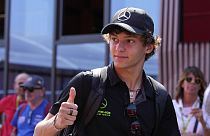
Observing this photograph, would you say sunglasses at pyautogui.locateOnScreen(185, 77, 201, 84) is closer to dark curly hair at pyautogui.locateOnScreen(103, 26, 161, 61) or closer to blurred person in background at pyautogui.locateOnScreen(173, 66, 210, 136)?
blurred person in background at pyautogui.locateOnScreen(173, 66, 210, 136)

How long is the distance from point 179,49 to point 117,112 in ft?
13.5

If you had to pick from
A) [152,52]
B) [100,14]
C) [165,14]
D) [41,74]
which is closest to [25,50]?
[41,74]

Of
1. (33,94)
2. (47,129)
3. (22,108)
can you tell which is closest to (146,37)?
(47,129)

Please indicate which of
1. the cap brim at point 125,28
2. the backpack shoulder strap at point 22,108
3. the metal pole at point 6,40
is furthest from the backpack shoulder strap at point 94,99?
the metal pole at point 6,40

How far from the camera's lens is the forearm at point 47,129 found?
2.68 m

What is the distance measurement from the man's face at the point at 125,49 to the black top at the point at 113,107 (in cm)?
10

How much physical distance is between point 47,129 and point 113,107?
0.36 m

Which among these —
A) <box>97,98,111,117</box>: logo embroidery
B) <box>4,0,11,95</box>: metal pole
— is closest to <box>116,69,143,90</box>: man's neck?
<box>97,98,111,117</box>: logo embroidery

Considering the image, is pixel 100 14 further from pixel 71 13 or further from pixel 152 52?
pixel 152 52

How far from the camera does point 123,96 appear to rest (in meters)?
2.83

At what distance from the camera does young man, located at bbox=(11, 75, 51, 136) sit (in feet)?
21.7

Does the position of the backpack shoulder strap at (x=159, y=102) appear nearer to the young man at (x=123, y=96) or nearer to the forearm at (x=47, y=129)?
the young man at (x=123, y=96)

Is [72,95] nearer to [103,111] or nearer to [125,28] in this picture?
[103,111]

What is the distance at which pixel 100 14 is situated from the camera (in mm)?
7891
